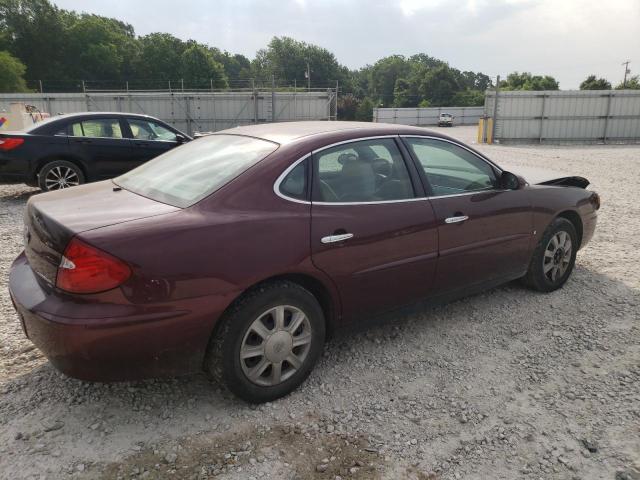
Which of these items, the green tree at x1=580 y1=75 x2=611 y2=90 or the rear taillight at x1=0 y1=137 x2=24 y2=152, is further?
the green tree at x1=580 y1=75 x2=611 y2=90

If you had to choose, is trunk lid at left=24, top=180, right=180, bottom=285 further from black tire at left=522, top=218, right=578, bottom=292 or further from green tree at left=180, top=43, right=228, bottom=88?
green tree at left=180, top=43, right=228, bottom=88

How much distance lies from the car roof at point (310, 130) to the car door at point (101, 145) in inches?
223

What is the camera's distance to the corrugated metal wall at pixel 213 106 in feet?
74.5

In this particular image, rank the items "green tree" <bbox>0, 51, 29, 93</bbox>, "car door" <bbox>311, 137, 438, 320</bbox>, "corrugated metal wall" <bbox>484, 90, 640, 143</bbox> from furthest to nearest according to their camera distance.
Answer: "green tree" <bbox>0, 51, 29, 93</bbox> < "corrugated metal wall" <bbox>484, 90, 640, 143</bbox> < "car door" <bbox>311, 137, 438, 320</bbox>

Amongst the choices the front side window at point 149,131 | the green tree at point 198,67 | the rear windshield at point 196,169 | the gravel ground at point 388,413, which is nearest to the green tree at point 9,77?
the green tree at point 198,67

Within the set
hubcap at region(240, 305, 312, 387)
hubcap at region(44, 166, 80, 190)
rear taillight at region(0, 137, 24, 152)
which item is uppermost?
rear taillight at region(0, 137, 24, 152)

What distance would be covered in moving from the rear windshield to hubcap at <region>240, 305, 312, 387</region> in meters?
0.79

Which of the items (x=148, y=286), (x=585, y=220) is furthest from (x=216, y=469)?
(x=585, y=220)

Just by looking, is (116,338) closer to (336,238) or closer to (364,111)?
(336,238)

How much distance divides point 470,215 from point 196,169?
1982 mm

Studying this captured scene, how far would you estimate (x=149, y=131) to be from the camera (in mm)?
8969

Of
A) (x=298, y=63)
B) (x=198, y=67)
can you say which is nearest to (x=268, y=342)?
(x=198, y=67)

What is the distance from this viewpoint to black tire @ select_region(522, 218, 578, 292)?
438 centimetres

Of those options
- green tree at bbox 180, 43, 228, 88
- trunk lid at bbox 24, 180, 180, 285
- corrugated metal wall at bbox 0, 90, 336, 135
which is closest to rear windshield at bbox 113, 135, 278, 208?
trunk lid at bbox 24, 180, 180, 285
